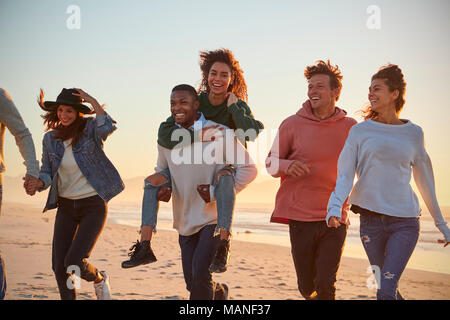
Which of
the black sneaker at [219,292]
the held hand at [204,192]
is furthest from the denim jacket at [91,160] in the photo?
the black sneaker at [219,292]

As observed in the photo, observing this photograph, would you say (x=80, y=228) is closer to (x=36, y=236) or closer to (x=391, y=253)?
(x=391, y=253)

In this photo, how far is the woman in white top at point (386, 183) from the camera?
4301 millimetres

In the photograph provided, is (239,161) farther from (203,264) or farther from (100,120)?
(100,120)

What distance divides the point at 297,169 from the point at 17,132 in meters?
2.61

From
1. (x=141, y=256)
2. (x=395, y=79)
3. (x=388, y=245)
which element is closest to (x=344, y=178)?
(x=388, y=245)

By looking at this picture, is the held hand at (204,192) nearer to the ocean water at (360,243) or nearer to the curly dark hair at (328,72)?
the curly dark hair at (328,72)

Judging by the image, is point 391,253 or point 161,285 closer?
point 391,253

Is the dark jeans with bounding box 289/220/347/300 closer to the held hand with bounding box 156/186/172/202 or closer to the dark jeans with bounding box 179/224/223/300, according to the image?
the dark jeans with bounding box 179/224/223/300

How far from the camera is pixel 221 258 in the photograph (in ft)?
14.3

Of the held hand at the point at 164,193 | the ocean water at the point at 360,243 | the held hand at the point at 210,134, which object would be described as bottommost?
the ocean water at the point at 360,243

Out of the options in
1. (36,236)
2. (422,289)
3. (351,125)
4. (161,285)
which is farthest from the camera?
(36,236)

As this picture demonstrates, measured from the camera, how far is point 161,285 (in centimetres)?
858
